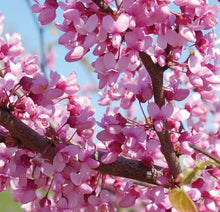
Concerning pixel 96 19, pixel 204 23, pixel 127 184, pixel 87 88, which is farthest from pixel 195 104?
pixel 87 88

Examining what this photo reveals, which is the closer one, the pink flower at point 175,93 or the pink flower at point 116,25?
the pink flower at point 116,25

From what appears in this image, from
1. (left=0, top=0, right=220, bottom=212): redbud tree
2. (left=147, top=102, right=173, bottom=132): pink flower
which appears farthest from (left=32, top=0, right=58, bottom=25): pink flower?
(left=147, top=102, right=173, bottom=132): pink flower

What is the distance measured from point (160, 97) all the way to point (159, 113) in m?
0.05

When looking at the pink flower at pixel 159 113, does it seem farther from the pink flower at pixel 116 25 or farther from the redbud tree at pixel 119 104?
the pink flower at pixel 116 25

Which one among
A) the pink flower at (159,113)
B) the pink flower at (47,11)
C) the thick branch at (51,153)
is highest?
the pink flower at (47,11)

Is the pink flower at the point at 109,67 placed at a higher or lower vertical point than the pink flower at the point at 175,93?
higher

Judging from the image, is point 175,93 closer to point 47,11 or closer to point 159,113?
point 159,113

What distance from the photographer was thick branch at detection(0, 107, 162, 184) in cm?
143

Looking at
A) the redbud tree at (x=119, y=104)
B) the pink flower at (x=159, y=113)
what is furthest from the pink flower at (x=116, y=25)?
the pink flower at (x=159, y=113)

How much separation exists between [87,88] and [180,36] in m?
4.83

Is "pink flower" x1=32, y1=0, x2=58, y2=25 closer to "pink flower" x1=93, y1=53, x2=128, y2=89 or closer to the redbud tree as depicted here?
the redbud tree

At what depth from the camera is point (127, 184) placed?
167cm

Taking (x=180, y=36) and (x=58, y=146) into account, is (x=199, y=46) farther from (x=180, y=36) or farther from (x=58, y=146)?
(x=58, y=146)

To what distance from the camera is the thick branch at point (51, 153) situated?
4.68 ft
